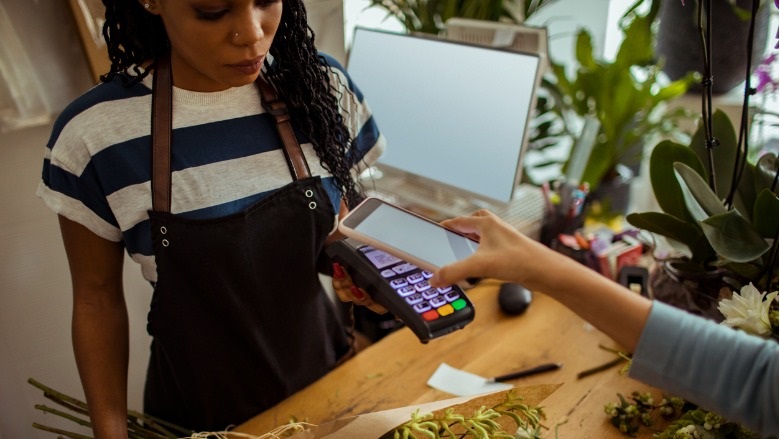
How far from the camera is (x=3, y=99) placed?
1.01 m

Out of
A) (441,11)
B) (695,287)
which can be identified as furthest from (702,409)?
(441,11)

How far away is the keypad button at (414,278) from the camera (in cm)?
83

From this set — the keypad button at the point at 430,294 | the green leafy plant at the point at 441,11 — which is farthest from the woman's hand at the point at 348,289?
the green leafy plant at the point at 441,11

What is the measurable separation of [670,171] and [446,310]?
436 mm

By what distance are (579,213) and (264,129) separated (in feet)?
2.43

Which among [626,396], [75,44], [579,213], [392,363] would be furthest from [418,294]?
[75,44]

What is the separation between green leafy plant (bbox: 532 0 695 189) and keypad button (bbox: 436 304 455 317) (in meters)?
0.77

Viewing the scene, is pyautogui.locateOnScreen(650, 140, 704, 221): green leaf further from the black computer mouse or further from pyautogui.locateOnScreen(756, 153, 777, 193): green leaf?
the black computer mouse

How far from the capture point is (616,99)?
1.55m

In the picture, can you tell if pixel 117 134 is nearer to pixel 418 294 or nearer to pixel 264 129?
pixel 264 129

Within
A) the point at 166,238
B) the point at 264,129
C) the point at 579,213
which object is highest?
the point at 264,129

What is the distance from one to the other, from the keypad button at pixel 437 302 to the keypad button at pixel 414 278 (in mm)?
40

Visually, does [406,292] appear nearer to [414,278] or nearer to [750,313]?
[414,278]

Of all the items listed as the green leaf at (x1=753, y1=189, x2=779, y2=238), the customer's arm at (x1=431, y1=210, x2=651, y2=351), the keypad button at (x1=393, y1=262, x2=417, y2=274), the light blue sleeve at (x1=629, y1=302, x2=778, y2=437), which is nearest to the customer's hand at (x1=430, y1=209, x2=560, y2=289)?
the customer's arm at (x1=431, y1=210, x2=651, y2=351)
